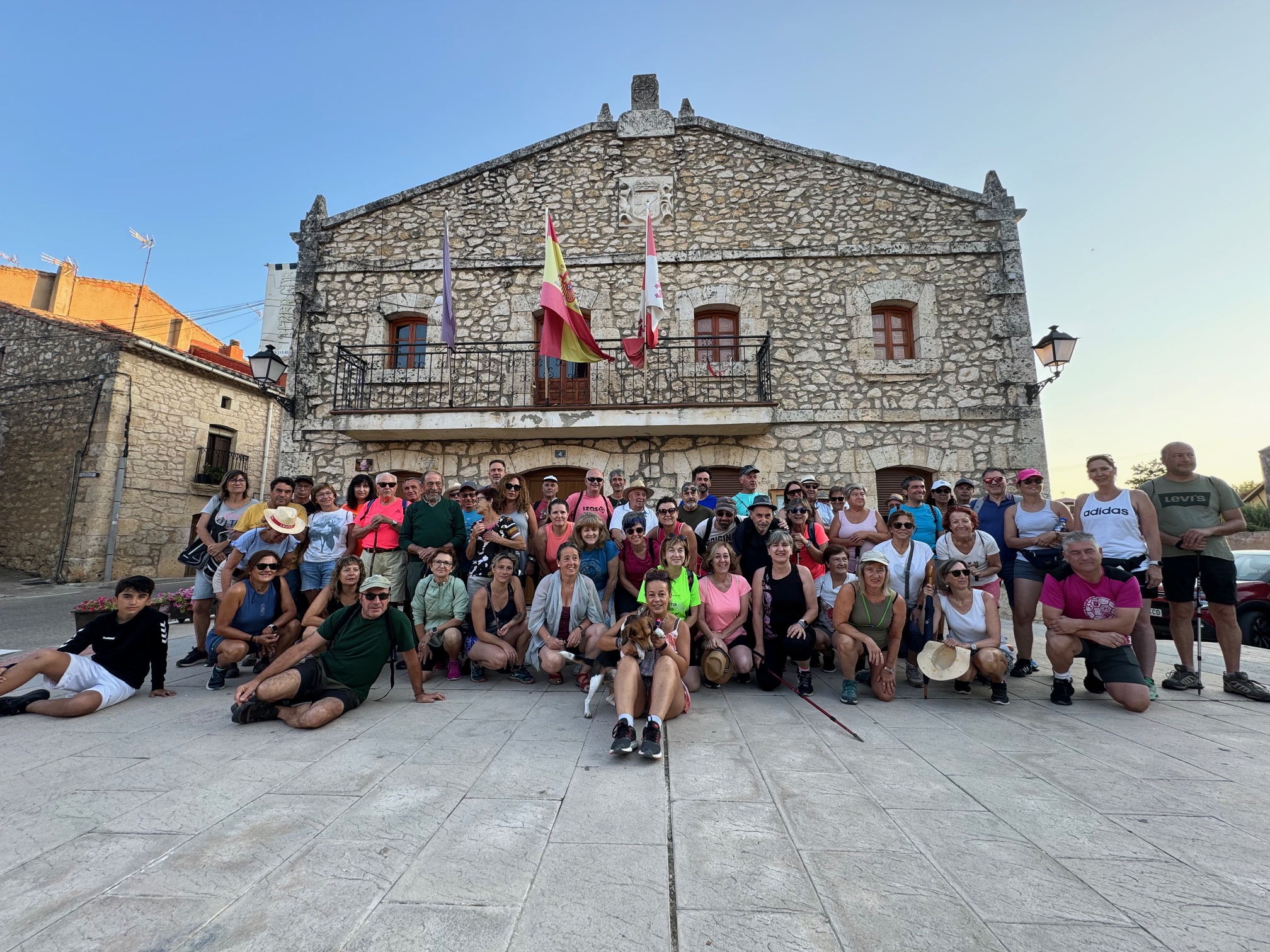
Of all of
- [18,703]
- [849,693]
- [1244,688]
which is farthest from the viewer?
[1244,688]

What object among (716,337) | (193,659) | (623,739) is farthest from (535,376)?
(623,739)

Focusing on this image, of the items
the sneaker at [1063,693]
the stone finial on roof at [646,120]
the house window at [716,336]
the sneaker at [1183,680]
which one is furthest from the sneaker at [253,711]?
the stone finial on roof at [646,120]

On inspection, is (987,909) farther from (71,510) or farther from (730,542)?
(71,510)

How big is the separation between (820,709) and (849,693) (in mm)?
326

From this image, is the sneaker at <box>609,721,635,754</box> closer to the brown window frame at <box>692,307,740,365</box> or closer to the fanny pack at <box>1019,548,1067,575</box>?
the fanny pack at <box>1019,548,1067,575</box>

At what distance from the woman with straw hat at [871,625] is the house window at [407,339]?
7510mm

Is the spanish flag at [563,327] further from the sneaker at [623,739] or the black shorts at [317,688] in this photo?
the sneaker at [623,739]

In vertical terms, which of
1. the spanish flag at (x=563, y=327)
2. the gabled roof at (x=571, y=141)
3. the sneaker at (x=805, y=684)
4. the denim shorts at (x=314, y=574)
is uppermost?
the gabled roof at (x=571, y=141)

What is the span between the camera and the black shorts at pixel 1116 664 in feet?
11.8

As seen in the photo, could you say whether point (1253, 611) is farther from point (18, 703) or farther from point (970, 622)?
point (18, 703)

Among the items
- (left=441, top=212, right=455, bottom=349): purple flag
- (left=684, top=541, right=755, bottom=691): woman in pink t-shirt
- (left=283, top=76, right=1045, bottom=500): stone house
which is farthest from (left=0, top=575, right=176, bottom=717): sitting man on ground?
(left=441, top=212, right=455, bottom=349): purple flag

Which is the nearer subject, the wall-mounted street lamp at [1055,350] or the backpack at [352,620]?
the backpack at [352,620]

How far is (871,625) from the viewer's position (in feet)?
13.1

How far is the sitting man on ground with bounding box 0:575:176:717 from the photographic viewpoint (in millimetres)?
3373
